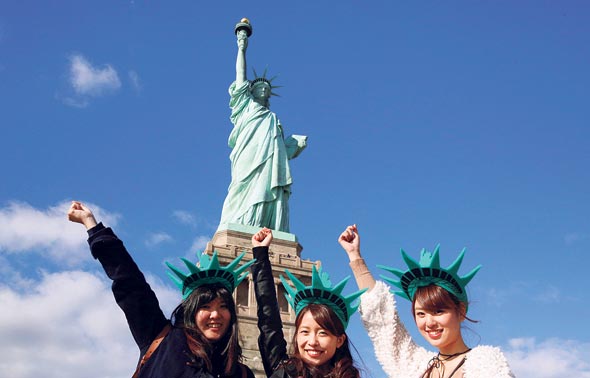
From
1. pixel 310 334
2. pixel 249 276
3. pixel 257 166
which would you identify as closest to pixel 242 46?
pixel 257 166

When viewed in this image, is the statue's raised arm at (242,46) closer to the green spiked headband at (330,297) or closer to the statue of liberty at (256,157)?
the statue of liberty at (256,157)

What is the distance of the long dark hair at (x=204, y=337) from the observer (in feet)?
16.3

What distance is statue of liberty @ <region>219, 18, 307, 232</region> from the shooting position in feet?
76.3

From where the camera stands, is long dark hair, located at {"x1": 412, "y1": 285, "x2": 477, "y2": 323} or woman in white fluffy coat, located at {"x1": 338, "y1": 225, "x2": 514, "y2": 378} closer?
woman in white fluffy coat, located at {"x1": 338, "y1": 225, "x2": 514, "y2": 378}

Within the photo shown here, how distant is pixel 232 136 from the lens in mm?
25469

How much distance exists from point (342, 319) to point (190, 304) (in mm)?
1215

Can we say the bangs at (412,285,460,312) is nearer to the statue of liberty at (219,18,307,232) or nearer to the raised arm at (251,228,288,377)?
the raised arm at (251,228,288,377)

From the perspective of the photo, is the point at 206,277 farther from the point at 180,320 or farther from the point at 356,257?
the point at 356,257

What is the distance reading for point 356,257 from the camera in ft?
17.6

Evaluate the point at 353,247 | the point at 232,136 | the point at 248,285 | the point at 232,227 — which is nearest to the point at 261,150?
the point at 232,136

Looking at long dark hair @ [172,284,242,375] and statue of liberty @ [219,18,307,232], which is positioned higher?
statue of liberty @ [219,18,307,232]

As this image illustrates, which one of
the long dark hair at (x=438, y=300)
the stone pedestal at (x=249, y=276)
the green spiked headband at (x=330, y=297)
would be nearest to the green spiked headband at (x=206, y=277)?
the green spiked headband at (x=330, y=297)

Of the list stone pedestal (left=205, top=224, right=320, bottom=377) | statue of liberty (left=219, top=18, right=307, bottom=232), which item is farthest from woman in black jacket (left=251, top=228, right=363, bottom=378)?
statue of liberty (left=219, top=18, right=307, bottom=232)

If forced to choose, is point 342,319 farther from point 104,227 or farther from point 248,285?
point 248,285
